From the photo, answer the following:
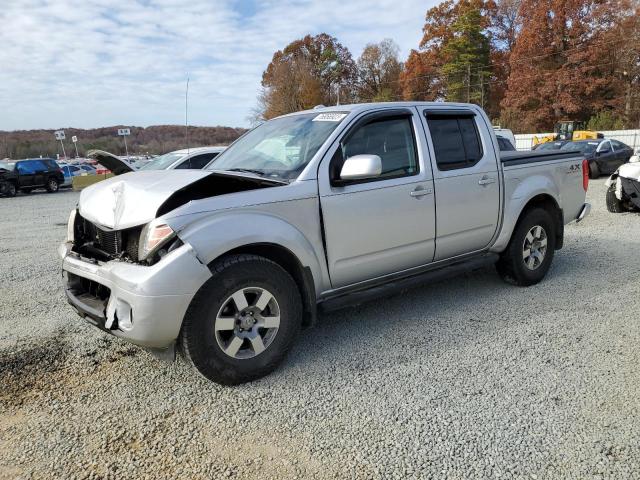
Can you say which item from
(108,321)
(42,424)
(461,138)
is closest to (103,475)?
(42,424)

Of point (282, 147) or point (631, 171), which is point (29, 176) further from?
point (631, 171)

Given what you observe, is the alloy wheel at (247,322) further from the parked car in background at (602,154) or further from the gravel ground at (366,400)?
the parked car in background at (602,154)

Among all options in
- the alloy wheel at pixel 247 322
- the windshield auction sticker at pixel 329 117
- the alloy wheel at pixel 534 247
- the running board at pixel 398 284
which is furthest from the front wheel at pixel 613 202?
the alloy wheel at pixel 247 322

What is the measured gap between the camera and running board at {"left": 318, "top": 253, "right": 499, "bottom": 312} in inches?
141

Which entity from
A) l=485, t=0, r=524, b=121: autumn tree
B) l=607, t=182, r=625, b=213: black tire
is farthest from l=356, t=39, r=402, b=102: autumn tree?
l=607, t=182, r=625, b=213: black tire

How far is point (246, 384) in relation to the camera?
10.5ft

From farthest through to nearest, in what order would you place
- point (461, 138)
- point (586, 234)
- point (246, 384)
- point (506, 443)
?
point (586, 234), point (461, 138), point (246, 384), point (506, 443)

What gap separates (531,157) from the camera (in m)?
5.07

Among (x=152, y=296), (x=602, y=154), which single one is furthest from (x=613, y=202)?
(x=152, y=296)

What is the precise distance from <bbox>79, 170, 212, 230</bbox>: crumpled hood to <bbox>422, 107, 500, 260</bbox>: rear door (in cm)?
204

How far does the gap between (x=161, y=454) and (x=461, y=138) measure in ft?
11.7

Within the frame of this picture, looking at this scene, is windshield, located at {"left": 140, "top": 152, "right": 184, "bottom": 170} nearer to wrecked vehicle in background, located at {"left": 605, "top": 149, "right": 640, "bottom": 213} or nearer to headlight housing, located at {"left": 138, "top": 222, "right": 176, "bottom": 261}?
headlight housing, located at {"left": 138, "top": 222, "right": 176, "bottom": 261}

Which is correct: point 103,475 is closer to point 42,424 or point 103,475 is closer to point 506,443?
point 42,424

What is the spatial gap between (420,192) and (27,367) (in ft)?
10.7
